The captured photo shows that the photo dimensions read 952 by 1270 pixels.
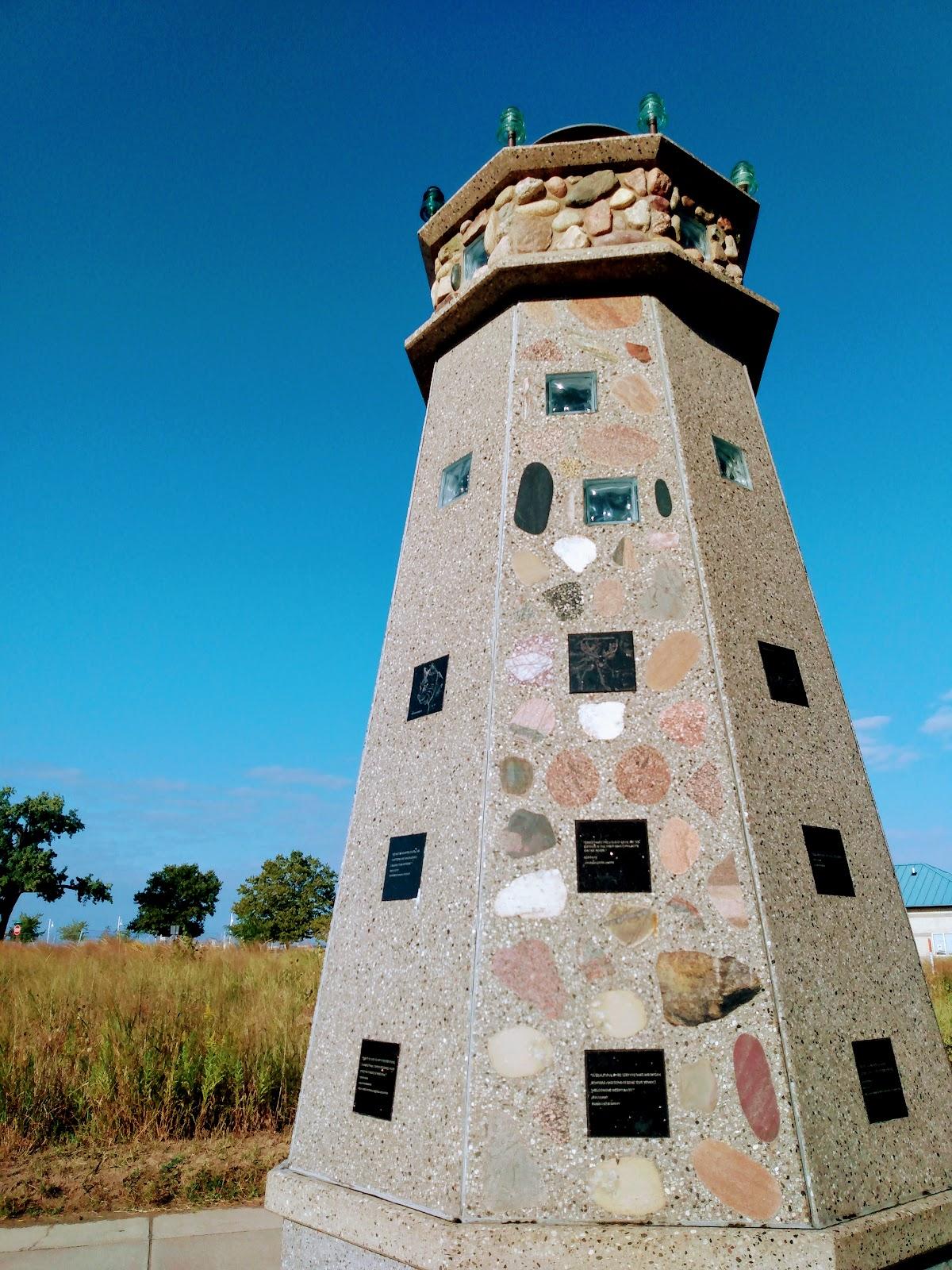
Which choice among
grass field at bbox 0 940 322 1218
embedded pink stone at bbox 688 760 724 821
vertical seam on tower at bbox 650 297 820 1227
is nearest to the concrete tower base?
vertical seam on tower at bbox 650 297 820 1227

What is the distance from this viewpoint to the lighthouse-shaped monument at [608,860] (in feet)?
8.21

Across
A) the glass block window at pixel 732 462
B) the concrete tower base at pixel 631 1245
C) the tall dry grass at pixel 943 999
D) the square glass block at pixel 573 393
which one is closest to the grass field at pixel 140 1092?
the concrete tower base at pixel 631 1245

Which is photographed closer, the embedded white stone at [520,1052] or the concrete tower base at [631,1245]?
the concrete tower base at [631,1245]

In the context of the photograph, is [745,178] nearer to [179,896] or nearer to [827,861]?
[827,861]

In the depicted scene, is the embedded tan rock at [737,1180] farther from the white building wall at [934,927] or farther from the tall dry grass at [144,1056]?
the white building wall at [934,927]

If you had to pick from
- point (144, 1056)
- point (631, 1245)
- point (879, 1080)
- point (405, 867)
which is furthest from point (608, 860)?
point (144, 1056)

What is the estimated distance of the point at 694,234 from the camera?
15.1 ft

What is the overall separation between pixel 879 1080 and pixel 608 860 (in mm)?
1243

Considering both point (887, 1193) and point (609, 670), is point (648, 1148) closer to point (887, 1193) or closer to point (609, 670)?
point (887, 1193)

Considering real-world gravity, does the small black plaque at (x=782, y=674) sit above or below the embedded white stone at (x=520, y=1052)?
above

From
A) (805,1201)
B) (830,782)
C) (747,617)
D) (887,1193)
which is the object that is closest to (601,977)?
(805,1201)

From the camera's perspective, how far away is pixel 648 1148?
8.24ft

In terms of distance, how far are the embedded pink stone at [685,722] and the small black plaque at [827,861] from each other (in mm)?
585

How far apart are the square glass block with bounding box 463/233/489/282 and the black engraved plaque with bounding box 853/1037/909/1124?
4308 mm
